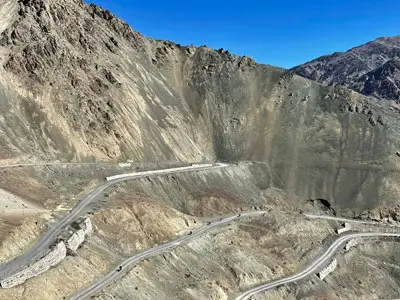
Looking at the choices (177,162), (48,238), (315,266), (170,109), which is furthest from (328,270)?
(170,109)

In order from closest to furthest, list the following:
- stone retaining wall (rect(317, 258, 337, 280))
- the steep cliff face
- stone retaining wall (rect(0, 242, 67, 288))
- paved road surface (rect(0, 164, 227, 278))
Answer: stone retaining wall (rect(0, 242, 67, 288)), paved road surface (rect(0, 164, 227, 278)), stone retaining wall (rect(317, 258, 337, 280)), the steep cliff face

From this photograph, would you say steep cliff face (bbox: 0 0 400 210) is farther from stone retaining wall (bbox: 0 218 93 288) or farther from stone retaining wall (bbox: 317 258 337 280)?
stone retaining wall (bbox: 317 258 337 280)

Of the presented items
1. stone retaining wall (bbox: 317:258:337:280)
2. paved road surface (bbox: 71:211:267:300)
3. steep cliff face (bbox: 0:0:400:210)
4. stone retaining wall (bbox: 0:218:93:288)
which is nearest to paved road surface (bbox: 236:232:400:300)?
stone retaining wall (bbox: 317:258:337:280)

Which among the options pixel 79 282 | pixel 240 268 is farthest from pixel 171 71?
pixel 79 282

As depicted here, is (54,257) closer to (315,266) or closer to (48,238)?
(48,238)

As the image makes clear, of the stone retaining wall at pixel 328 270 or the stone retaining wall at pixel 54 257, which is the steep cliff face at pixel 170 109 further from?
the stone retaining wall at pixel 328 270

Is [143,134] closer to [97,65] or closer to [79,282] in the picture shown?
[97,65]

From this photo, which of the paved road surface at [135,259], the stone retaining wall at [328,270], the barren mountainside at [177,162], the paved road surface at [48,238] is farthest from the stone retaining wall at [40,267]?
the stone retaining wall at [328,270]
